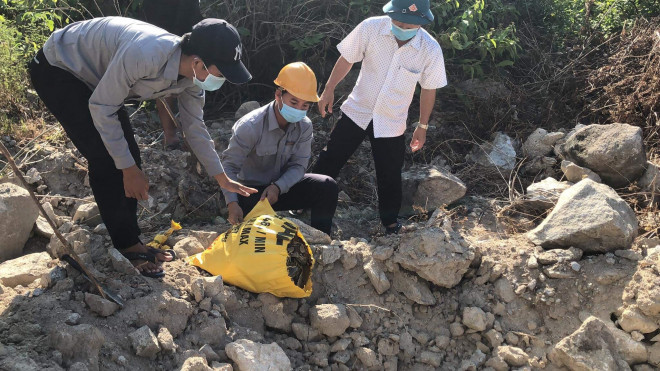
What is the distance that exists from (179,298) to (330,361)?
0.83m

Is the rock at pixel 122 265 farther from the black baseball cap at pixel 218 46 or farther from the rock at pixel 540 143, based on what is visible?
the rock at pixel 540 143

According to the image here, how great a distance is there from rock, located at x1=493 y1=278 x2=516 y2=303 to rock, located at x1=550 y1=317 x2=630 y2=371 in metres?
0.40

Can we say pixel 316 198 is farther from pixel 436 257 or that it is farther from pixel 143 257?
pixel 143 257

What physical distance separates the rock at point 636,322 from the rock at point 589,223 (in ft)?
1.31

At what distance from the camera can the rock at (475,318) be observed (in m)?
3.22

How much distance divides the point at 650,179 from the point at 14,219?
13.2 ft

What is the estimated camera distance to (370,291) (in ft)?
11.1

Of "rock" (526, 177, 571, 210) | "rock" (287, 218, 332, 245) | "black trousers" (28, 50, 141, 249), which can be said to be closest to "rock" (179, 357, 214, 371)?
"black trousers" (28, 50, 141, 249)

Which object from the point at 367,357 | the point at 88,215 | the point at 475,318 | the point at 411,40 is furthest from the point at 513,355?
the point at 88,215

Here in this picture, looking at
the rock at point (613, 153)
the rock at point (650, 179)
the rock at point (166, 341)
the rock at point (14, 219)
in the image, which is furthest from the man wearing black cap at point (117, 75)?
the rock at point (650, 179)

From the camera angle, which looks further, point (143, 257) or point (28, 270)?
point (143, 257)

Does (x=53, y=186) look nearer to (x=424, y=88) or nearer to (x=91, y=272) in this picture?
(x=91, y=272)

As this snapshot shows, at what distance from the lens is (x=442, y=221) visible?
3.89 m

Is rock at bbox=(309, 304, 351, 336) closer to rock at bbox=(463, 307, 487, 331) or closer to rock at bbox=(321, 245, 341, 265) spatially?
rock at bbox=(321, 245, 341, 265)
